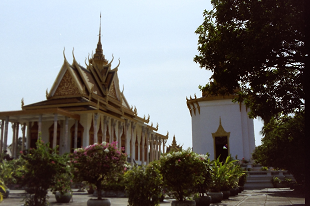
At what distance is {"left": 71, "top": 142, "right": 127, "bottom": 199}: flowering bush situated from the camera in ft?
30.4

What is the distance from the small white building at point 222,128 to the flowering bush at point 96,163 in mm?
19956

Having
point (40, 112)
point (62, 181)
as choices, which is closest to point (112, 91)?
point (40, 112)

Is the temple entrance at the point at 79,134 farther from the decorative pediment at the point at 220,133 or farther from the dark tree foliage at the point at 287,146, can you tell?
the dark tree foliage at the point at 287,146

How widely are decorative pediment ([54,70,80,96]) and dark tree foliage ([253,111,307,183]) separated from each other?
1984 cm

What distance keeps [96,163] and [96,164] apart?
0.03 meters

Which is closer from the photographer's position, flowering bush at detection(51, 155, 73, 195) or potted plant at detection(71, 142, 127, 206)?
flowering bush at detection(51, 155, 73, 195)

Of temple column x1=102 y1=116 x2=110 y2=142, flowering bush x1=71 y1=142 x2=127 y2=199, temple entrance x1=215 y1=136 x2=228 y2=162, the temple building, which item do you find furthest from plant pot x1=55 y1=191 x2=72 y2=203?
temple entrance x1=215 y1=136 x2=228 y2=162

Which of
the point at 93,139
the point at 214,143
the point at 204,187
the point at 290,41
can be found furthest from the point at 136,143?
the point at 290,41

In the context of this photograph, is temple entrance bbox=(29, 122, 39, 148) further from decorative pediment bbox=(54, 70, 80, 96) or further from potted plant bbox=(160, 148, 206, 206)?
potted plant bbox=(160, 148, 206, 206)

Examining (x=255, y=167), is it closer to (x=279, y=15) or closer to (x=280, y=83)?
(x=280, y=83)

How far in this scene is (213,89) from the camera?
9.97 m

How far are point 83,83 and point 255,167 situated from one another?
18.1m

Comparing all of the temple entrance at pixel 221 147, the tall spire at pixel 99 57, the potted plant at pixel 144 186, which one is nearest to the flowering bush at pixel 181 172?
the potted plant at pixel 144 186

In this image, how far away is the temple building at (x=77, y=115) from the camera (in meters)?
27.7
